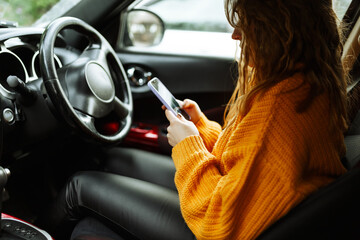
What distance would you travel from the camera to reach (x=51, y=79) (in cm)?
103

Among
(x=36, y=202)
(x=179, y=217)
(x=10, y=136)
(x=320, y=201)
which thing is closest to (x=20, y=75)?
(x=10, y=136)

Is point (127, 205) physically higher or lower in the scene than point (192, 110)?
lower

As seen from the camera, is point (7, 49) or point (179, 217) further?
point (7, 49)

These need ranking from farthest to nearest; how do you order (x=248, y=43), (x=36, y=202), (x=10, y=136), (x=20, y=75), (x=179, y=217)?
(x=36, y=202)
(x=20, y=75)
(x=10, y=136)
(x=179, y=217)
(x=248, y=43)

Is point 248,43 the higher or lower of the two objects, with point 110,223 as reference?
higher

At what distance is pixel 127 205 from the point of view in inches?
39.3

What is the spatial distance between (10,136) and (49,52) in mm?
317

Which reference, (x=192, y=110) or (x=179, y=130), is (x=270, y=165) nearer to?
(x=179, y=130)

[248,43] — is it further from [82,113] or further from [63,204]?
[63,204]

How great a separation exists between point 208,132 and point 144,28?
867 millimetres

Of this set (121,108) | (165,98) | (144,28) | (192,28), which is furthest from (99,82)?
(192,28)

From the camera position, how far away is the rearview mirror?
1785mm

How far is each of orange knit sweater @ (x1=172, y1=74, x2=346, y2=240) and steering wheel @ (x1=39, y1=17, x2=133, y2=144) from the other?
51 cm

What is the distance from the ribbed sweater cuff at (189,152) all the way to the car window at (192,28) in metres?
0.93
